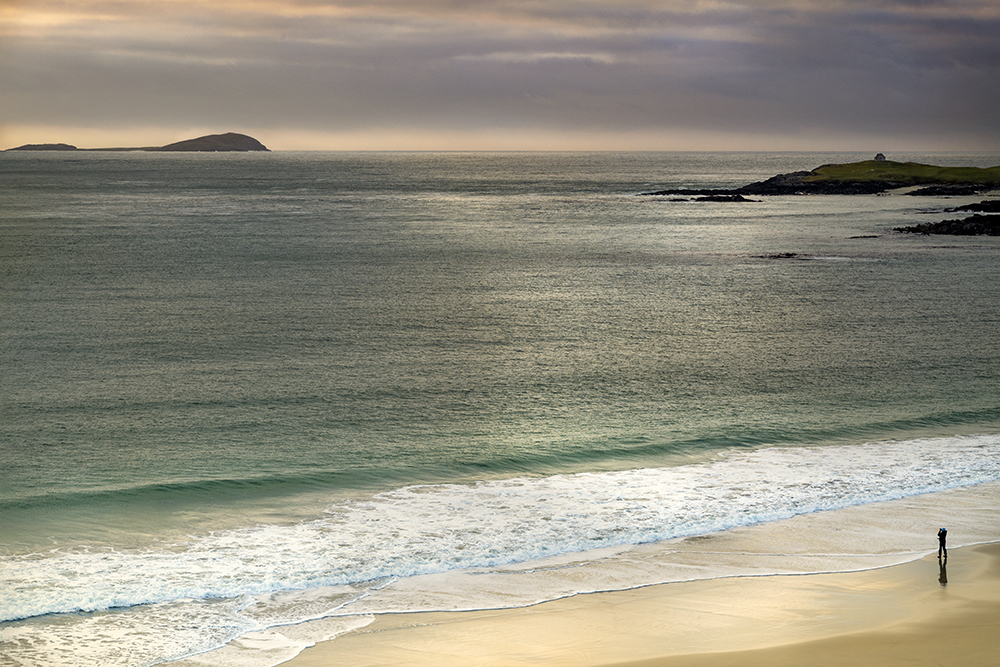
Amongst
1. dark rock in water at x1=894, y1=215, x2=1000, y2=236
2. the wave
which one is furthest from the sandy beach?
dark rock in water at x1=894, y1=215, x2=1000, y2=236

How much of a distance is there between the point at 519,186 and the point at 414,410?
169 metres

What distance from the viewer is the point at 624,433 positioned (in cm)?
2628

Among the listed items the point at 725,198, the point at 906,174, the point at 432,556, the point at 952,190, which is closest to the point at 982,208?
the point at 952,190

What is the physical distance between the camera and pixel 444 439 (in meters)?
25.6

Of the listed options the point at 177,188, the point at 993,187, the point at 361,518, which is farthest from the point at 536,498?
the point at 177,188

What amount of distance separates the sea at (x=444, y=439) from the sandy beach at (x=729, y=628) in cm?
71

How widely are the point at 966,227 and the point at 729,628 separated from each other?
77297mm

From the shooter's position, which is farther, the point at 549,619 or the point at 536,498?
the point at 536,498

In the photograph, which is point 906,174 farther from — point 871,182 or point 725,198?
point 725,198

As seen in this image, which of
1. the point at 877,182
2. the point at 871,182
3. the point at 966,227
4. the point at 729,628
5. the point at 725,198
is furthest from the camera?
the point at 871,182

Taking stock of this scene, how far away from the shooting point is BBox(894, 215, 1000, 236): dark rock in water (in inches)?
3150

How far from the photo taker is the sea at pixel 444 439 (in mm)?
16406

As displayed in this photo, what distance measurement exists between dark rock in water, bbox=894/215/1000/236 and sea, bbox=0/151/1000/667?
22.6m

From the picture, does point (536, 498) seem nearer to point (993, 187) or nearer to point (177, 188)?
point (993, 187)
